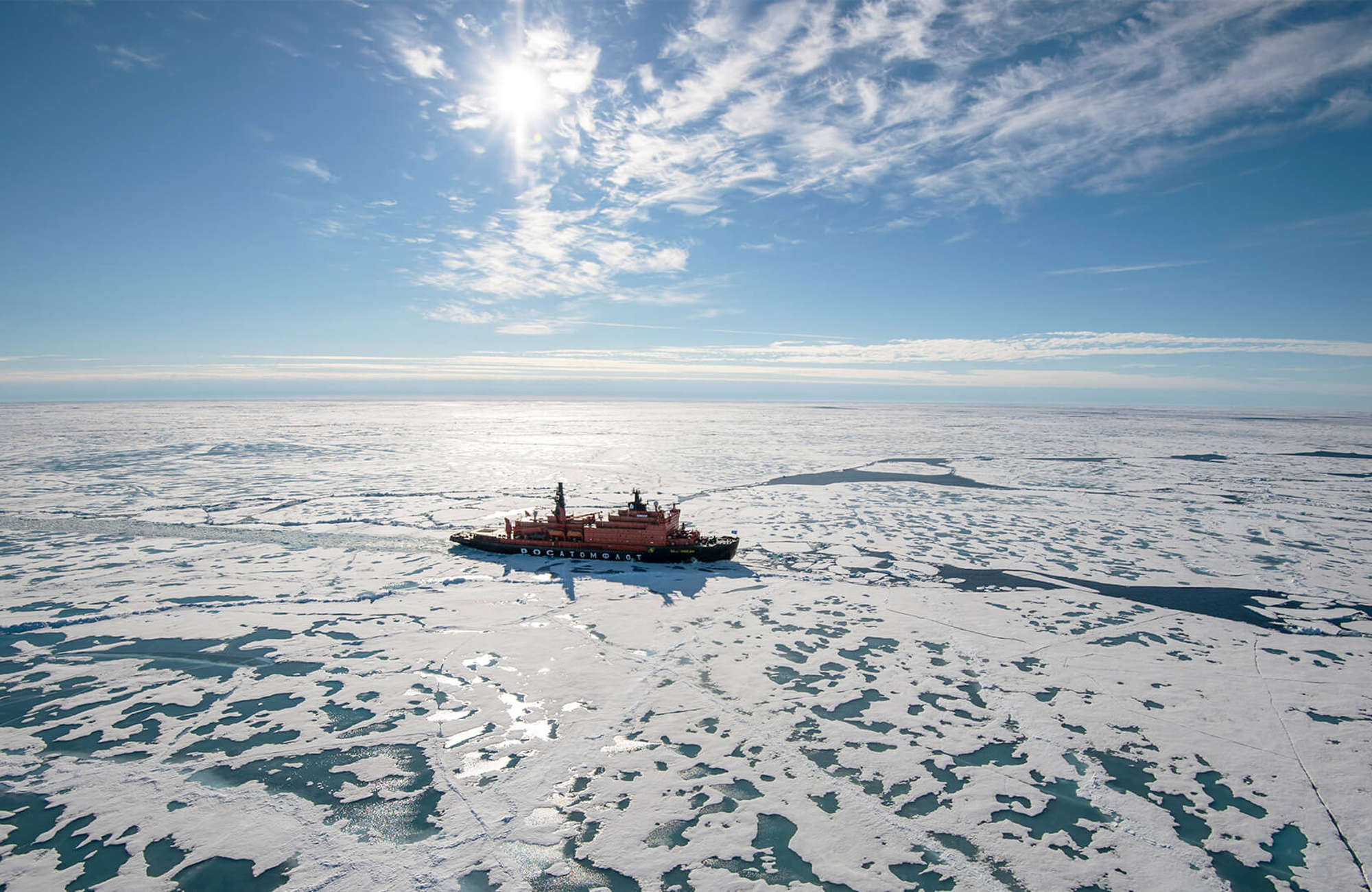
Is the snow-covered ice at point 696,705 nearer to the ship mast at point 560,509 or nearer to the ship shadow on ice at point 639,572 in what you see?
the ship shadow on ice at point 639,572

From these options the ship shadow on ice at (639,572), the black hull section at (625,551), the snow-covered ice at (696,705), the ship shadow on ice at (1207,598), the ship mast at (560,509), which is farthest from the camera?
the ship mast at (560,509)

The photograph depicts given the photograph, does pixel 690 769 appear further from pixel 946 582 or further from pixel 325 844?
pixel 946 582

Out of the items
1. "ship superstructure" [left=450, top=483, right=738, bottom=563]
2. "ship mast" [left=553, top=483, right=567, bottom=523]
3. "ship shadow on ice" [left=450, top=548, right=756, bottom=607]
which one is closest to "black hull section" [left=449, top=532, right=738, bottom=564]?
"ship superstructure" [left=450, top=483, right=738, bottom=563]

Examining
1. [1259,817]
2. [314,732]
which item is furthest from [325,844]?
[1259,817]

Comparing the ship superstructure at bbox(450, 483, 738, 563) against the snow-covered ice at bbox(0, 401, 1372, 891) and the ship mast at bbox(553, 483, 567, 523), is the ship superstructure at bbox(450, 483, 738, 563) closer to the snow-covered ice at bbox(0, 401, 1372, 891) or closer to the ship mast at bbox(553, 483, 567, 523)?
the ship mast at bbox(553, 483, 567, 523)

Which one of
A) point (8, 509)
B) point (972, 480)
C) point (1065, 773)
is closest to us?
point (1065, 773)

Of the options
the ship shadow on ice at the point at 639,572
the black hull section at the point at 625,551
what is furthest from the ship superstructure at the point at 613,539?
the ship shadow on ice at the point at 639,572
